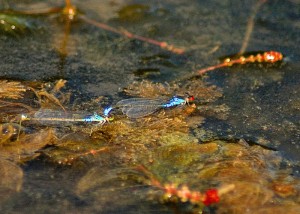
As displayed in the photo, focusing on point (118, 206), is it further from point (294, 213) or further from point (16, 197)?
point (294, 213)

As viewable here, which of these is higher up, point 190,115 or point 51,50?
point 51,50

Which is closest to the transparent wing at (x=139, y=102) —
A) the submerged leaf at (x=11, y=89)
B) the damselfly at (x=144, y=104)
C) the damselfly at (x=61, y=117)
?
the damselfly at (x=144, y=104)

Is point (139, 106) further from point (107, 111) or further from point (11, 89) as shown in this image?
point (11, 89)

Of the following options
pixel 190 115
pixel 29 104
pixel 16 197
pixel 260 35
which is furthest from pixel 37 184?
pixel 260 35

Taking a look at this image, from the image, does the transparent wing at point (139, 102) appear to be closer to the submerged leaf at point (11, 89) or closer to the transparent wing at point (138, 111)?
the transparent wing at point (138, 111)

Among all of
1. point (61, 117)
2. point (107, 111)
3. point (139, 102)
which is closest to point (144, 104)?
point (139, 102)

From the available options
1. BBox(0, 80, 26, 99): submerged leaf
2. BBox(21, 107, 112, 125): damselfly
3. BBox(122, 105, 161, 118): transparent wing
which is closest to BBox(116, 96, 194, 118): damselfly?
BBox(122, 105, 161, 118): transparent wing

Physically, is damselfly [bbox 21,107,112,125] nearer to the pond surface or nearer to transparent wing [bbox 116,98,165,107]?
the pond surface

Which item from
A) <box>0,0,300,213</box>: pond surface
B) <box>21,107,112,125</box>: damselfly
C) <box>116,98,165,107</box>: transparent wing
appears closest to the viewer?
<box>0,0,300,213</box>: pond surface
